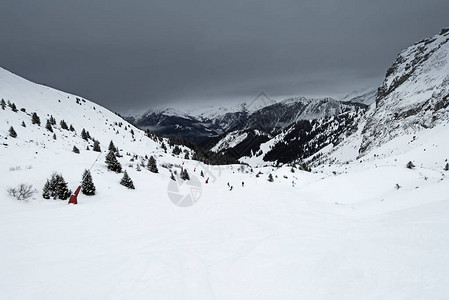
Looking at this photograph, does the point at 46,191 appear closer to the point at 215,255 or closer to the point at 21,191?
the point at 21,191

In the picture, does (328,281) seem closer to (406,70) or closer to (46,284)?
(46,284)

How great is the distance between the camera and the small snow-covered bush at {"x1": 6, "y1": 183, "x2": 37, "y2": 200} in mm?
11391

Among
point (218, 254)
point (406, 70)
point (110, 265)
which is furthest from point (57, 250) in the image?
point (406, 70)

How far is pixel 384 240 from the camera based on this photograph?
5793 millimetres

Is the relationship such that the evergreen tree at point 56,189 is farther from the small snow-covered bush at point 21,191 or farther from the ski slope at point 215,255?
the ski slope at point 215,255

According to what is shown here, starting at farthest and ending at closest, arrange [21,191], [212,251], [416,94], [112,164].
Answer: [416,94], [112,164], [21,191], [212,251]

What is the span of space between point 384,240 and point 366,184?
16479mm

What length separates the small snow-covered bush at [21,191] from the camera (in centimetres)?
1139

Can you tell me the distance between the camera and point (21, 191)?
1159 centimetres

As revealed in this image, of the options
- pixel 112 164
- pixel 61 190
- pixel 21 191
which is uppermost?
pixel 112 164

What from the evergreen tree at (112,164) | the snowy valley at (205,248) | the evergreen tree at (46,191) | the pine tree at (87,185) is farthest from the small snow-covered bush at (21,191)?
the evergreen tree at (112,164)

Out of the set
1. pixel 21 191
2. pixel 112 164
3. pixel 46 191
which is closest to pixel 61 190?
pixel 46 191

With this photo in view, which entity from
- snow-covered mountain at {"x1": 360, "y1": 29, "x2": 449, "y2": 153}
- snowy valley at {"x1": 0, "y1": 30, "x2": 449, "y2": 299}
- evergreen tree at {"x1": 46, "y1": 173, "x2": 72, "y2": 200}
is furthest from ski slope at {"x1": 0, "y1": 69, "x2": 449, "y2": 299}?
snow-covered mountain at {"x1": 360, "y1": 29, "x2": 449, "y2": 153}

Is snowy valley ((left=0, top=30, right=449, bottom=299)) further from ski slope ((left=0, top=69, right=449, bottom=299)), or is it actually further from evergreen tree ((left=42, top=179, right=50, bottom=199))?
evergreen tree ((left=42, top=179, right=50, bottom=199))
